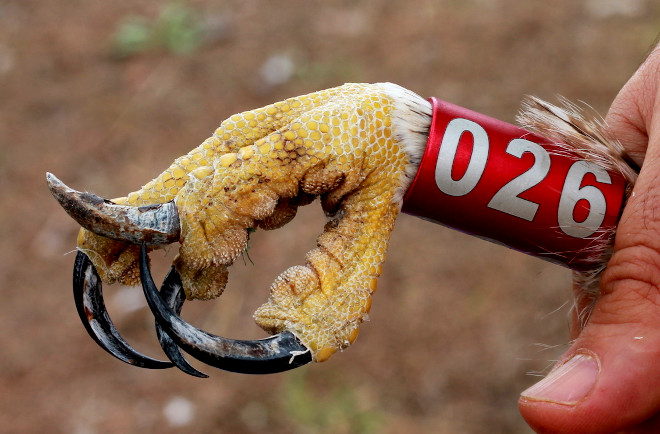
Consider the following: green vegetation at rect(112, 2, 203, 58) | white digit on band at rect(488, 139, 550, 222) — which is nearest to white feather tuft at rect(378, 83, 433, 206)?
white digit on band at rect(488, 139, 550, 222)

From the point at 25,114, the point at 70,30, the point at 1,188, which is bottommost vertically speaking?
the point at 1,188

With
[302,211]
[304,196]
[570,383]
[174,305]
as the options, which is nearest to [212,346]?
[174,305]

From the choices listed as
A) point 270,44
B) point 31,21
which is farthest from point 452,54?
point 31,21

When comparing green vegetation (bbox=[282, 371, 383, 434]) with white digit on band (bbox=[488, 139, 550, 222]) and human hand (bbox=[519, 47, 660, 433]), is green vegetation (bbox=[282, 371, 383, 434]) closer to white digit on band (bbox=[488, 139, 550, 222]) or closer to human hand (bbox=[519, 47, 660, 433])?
human hand (bbox=[519, 47, 660, 433])

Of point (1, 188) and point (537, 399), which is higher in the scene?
point (537, 399)

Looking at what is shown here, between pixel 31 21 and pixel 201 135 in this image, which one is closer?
pixel 201 135

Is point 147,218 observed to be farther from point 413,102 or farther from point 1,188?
point 1,188

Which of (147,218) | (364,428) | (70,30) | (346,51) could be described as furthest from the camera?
(70,30)

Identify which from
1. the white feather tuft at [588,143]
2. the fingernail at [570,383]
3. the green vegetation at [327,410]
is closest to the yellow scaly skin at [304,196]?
the white feather tuft at [588,143]
